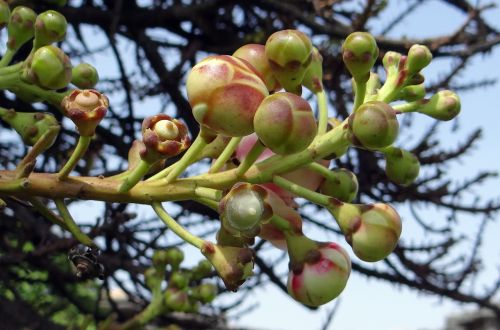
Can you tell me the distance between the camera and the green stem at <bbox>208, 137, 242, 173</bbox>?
1.10 metres

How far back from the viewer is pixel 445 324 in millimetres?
9320

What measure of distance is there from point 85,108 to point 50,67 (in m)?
0.22

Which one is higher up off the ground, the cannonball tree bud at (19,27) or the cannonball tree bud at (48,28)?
the cannonball tree bud at (19,27)

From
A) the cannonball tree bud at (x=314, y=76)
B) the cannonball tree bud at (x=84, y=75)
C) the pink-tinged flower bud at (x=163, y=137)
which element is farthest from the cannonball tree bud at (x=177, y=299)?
the pink-tinged flower bud at (x=163, y=137)

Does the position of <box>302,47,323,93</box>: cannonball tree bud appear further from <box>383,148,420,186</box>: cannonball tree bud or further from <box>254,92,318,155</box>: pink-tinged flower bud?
<box>254,92,318,155</box>: pink-tinged flower bud

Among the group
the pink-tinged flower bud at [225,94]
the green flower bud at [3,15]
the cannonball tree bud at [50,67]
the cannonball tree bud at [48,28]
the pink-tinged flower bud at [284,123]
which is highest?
the green flower bud at [3,15]

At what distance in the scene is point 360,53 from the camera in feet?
3.53

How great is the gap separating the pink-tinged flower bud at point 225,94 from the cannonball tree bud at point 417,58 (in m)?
0.25

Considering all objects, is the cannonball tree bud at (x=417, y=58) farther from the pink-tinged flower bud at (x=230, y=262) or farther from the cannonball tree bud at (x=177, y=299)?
the cannonball tree bud at (x=177, y=299)

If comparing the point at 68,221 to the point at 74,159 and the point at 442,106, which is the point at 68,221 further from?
the point at 442,106

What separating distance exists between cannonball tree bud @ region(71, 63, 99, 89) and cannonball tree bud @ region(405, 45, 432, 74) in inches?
22.8

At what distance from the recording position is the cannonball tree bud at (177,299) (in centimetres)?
173

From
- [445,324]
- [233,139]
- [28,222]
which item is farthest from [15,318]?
[445,324]

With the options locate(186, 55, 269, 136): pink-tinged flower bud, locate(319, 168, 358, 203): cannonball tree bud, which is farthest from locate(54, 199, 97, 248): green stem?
locate(319, 168, 358, 203): cannonball tree bud
